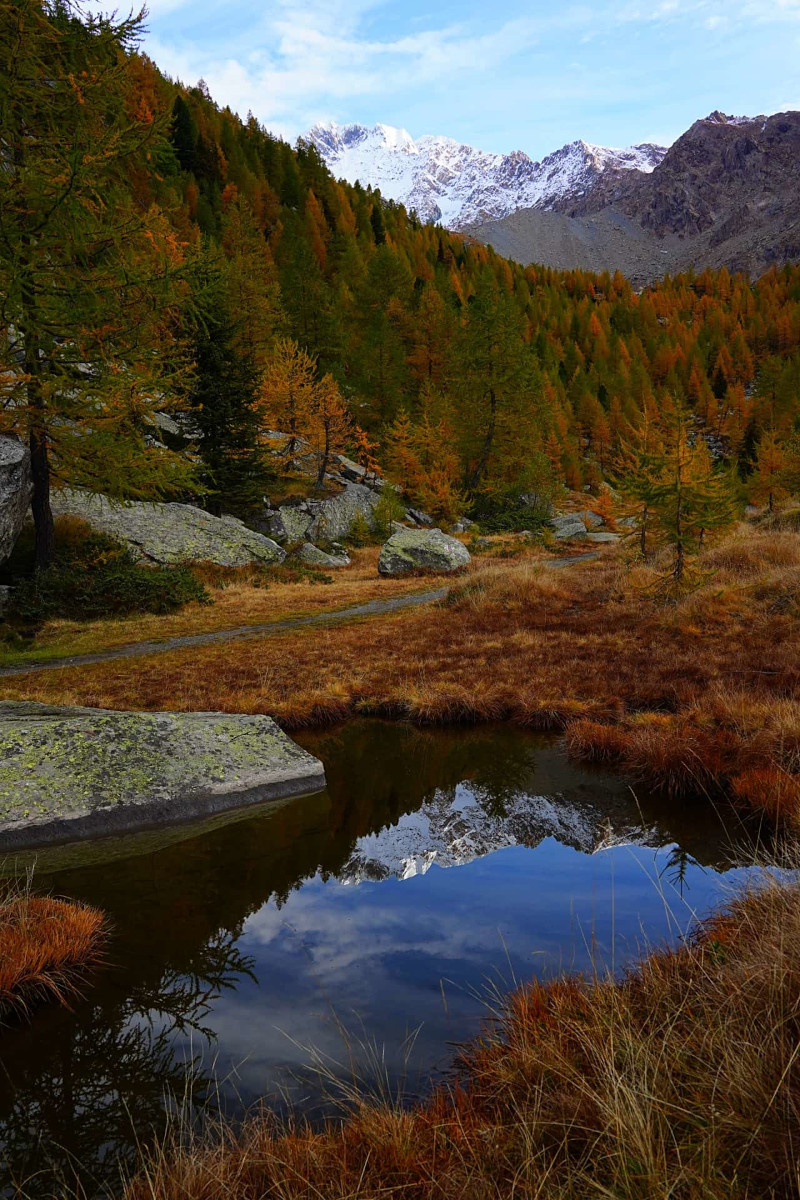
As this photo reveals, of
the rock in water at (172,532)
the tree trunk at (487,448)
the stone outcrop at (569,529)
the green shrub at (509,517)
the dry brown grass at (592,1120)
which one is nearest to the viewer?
the dry brown grass at (592,1120)

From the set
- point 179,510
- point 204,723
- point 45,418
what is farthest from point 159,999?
point 179,510

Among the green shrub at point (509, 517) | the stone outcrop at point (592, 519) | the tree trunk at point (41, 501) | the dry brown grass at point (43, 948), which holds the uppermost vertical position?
the tree trunk at point (41, 501)

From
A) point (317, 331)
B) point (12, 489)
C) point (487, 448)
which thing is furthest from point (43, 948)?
point (317, 331)

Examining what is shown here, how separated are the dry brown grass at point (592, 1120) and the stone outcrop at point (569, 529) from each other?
132 feet

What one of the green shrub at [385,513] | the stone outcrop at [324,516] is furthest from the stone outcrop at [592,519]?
the stone outcrop at [324,516]

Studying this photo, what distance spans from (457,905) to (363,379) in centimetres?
5025

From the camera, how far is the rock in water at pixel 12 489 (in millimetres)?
16844

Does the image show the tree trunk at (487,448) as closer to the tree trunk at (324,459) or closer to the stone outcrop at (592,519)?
the stone outcrop at (592,519)

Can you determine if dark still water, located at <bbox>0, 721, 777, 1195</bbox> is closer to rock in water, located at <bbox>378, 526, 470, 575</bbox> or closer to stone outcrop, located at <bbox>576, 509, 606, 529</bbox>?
rock in water, located at <bbox>378, 526, 470, 575</bbox>

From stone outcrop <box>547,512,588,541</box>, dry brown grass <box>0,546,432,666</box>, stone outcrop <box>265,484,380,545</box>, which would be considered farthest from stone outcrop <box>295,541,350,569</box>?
stone outcrop <box>547,512,588,541</box>

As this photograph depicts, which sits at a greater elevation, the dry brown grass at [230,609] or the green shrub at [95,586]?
the green shrub at [95,586]

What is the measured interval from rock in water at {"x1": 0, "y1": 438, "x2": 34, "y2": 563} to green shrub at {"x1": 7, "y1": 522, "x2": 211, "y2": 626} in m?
1.26

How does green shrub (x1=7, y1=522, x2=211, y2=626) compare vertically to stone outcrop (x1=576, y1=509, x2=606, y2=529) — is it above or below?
above

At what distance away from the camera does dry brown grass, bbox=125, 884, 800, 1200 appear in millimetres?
1975
